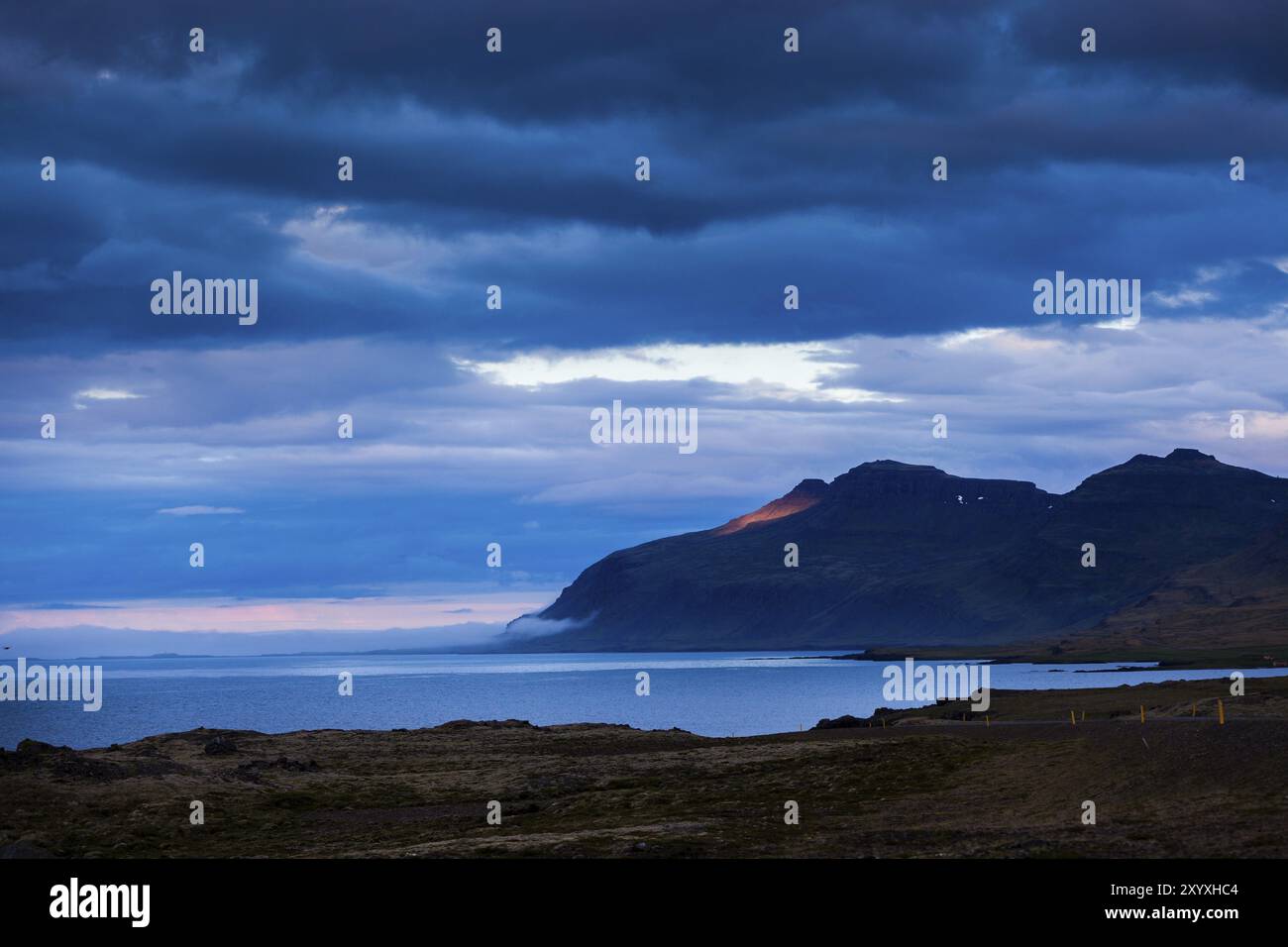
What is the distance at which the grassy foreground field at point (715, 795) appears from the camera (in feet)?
112

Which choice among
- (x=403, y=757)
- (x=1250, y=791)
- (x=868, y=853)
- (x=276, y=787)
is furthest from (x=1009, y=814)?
(x=403, y=757)

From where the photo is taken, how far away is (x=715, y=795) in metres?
48.8

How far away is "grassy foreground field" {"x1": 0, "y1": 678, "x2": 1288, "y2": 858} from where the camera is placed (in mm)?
34219

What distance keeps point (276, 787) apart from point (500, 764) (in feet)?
44.1

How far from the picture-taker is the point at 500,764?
67.4 m
